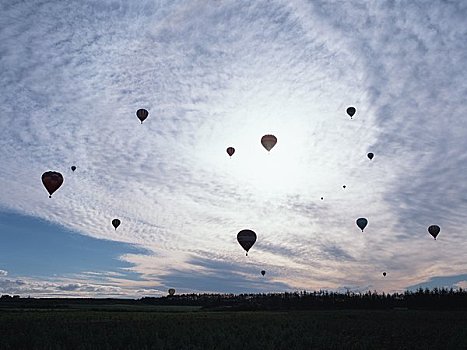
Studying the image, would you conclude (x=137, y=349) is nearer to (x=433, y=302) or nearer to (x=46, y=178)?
(x=46, y=178)

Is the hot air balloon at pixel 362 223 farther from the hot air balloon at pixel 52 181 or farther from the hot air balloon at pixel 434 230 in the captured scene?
the hot air balloon at pixel 52 181

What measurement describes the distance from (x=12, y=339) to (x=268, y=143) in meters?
32.3

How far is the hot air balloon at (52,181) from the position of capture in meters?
47.2

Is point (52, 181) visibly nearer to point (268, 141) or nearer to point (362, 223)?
point (268, 141)

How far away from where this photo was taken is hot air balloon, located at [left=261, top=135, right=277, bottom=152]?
167 ft

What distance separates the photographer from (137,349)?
68.1 feet

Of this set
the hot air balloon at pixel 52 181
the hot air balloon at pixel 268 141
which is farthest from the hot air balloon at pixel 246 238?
the hot air balloon at pixel 52 181

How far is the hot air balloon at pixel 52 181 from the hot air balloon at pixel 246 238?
63.1 feet

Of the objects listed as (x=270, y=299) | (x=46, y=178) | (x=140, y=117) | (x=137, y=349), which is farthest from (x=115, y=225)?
(x=270, y=299)

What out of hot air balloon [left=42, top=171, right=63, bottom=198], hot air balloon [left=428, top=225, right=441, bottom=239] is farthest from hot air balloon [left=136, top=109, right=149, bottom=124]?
hot air balloon [left=428, top=225, right=441, bottom=239]

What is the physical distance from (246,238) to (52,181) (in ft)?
67.6

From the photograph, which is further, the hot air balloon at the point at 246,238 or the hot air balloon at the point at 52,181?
the hot air balloon at the point at 246,238

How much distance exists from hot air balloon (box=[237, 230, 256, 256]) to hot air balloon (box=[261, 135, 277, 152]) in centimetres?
1045

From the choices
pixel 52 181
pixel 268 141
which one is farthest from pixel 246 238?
pixel 52 181
